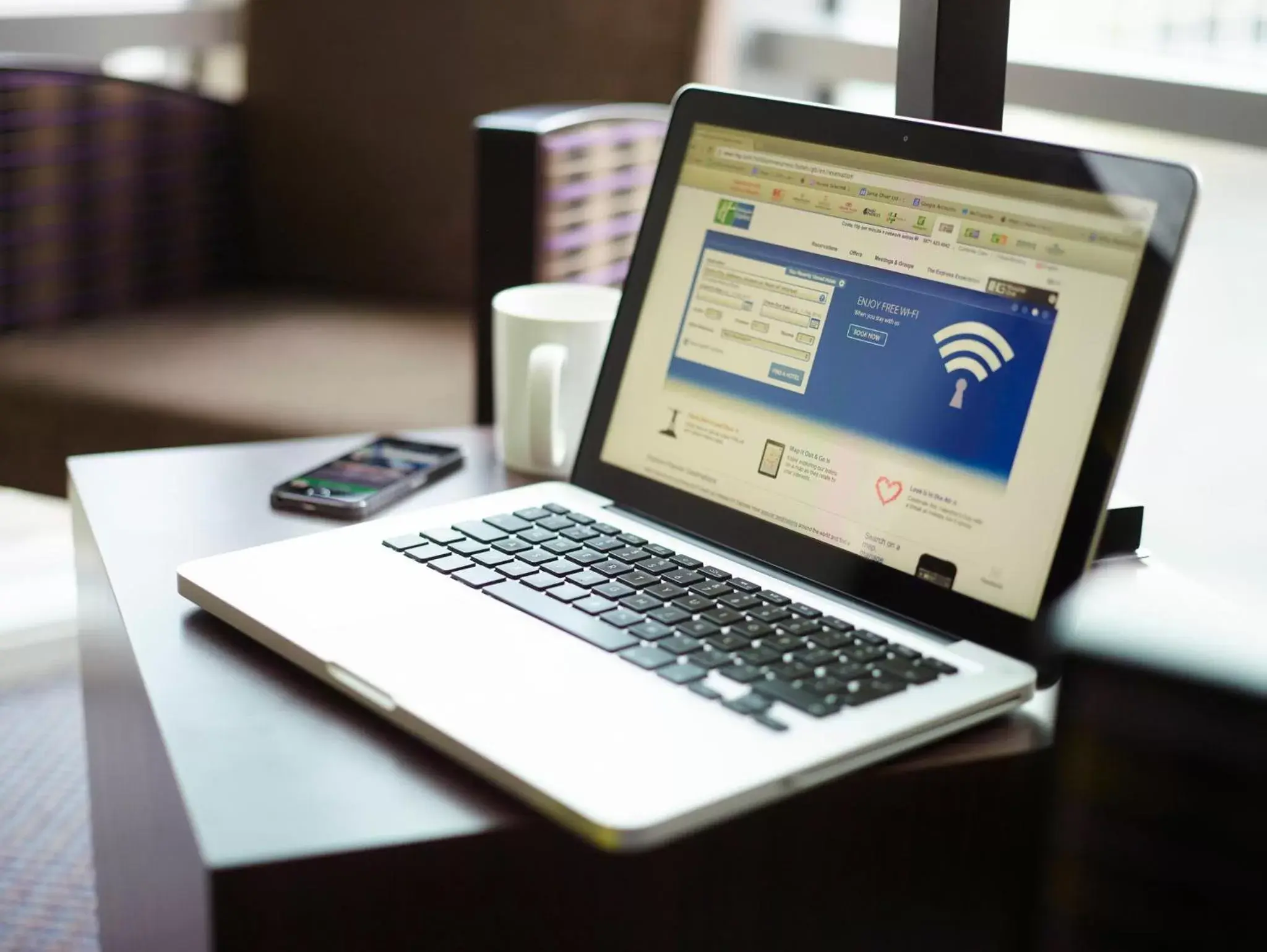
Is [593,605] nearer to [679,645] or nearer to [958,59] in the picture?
[679,645]

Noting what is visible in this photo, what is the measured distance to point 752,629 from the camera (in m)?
0.61

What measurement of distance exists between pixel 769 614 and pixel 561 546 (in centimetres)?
13

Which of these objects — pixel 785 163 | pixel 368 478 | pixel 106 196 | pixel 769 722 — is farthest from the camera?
pixel 106 196

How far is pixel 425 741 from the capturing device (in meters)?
0.55

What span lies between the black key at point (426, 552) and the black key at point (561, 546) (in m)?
0.05

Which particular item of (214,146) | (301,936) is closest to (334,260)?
(214,146)

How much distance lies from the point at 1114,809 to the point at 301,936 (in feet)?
1.12

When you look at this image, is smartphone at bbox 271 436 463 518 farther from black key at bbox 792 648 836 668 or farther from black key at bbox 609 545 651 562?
black key at bbox 792 648 836 668

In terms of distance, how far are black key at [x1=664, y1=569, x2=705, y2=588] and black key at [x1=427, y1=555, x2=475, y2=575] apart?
97mm

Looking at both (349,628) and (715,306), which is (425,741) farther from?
(715,306)

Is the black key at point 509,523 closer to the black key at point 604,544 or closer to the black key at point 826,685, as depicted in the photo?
the black key at point 604,544

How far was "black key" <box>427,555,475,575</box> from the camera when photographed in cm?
68

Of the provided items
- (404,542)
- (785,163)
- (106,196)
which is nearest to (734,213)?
(785,163)

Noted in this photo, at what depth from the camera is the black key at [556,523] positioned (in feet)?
2.41
